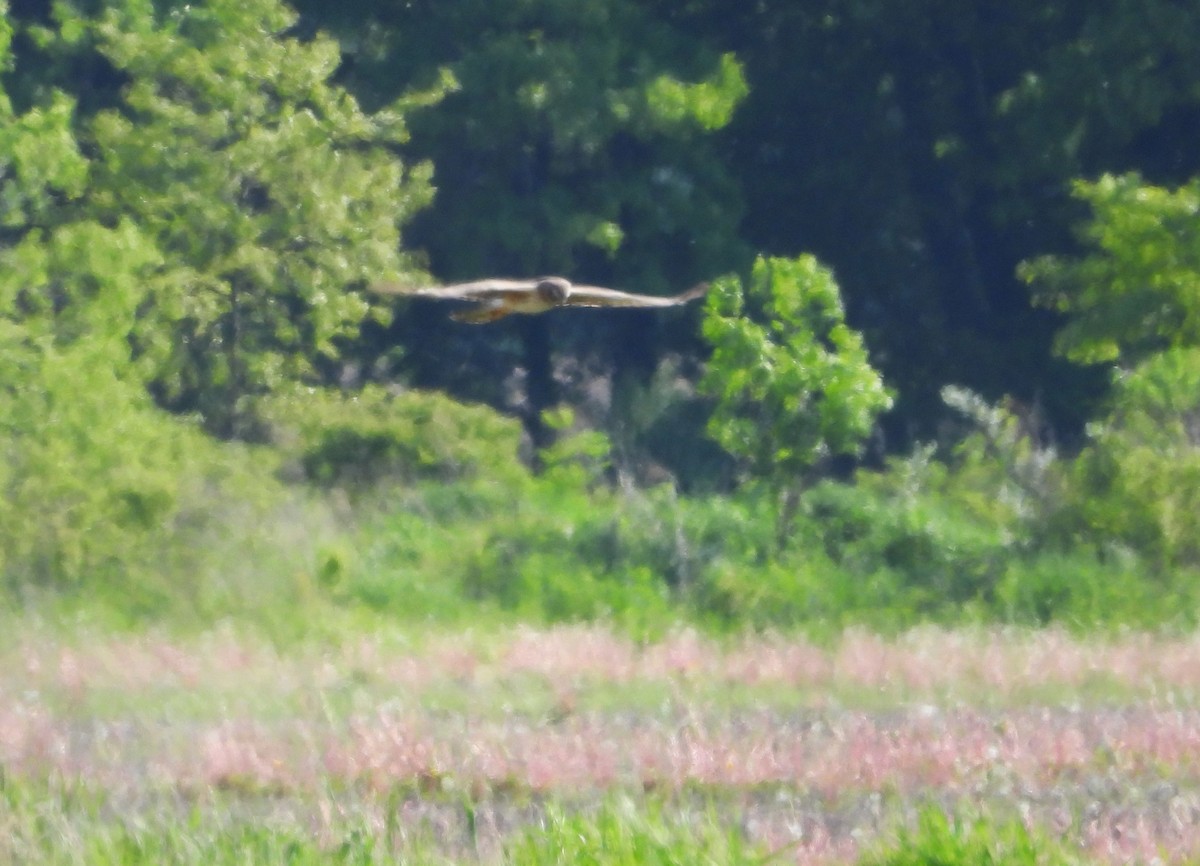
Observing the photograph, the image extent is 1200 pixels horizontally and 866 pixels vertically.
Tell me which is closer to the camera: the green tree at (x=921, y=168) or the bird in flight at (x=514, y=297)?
the bird in flight at (x=514, y=297)

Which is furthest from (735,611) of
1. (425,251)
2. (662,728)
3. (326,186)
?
(425,251)

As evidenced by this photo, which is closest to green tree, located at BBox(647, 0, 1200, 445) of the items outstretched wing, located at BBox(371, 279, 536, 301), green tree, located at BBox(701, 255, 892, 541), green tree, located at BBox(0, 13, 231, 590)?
green tree, located at BBox(701, 255, 892, 541)

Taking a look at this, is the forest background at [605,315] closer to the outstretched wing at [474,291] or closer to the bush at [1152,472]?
the bush at [1152,472]

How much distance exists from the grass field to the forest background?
1704 mm

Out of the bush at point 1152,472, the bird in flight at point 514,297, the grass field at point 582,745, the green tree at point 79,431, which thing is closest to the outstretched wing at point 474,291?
the bird in flight at point 514,297

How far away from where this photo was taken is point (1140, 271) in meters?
21.9

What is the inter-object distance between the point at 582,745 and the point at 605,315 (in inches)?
791

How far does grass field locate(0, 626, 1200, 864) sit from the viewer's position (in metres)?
9.15

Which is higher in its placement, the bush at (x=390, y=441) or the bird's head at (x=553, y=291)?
the bird's head at (x=553, y=291)

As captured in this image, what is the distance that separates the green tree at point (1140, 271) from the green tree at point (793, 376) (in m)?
2.52

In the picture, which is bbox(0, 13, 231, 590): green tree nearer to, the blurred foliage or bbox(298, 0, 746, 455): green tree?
the blurred foliage

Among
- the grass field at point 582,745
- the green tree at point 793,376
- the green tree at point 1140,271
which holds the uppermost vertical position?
the green tree at point 1140,271

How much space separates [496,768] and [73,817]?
338 centimetres

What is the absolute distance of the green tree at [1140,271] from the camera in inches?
846
